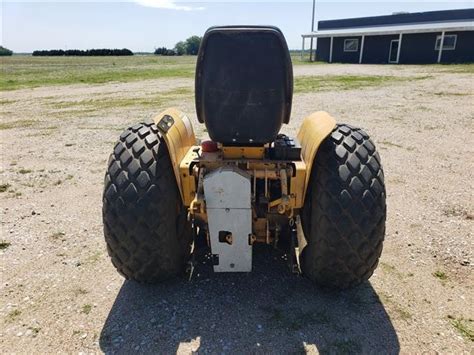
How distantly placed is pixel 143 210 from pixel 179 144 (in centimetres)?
55

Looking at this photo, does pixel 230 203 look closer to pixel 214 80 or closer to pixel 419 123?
pixel 214 80

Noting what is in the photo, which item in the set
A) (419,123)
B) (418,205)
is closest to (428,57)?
(419,123)

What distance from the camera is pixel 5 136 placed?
328 inches

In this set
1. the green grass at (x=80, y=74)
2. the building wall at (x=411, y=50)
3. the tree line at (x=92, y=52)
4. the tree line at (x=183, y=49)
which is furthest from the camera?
the tree line at (x=183, y=49)

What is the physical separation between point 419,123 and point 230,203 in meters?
8.01

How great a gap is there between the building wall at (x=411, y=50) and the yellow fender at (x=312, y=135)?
29488mm

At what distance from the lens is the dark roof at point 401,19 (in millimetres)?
32459

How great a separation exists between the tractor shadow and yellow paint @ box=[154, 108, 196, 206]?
0.80 metres

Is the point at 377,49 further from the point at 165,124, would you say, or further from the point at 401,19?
the point at 165,124

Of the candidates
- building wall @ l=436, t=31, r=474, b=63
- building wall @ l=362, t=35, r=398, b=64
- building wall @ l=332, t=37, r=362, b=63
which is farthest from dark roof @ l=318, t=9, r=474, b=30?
building wall @ l=436, t=31, r=474, b=63

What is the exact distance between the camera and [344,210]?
94.8 inches

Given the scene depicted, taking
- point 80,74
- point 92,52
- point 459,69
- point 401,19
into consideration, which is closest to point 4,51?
point 92,52

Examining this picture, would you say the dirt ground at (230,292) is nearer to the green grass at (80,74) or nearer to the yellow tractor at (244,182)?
the yellow tractor at (244,182)

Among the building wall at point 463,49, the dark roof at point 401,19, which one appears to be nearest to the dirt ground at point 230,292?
the building wall at point 463,49
